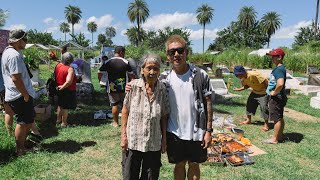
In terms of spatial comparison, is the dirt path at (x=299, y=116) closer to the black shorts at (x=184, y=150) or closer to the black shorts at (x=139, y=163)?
the black shorts at (x=184, y=150)

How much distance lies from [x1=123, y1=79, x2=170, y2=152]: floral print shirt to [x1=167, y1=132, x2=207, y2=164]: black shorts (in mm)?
166

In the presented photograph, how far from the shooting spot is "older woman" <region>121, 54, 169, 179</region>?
278 centimetres

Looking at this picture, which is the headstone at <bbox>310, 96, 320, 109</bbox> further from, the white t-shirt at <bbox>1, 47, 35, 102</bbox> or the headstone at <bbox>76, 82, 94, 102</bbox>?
the white t-shirt at <bbox>1, 47, 35, 102</bbox>

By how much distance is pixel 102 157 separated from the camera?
4.74 metres

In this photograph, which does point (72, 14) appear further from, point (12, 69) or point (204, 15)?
point (12, 69)

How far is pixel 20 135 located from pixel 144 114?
2598 millimetres

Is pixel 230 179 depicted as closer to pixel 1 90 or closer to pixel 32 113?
pixel 32 113

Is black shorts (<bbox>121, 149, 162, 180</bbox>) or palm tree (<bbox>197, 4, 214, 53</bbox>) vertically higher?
palm tree (<bbox>197, 4, 214, 53</bbox>)

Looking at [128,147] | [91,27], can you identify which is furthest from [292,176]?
[91,27]

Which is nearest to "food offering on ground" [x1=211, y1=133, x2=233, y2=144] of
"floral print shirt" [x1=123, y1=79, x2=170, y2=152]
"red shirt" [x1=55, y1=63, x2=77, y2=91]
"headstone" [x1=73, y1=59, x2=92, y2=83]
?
"floral print shirt" [x1=123, y1=79, x2=170, y2=152]

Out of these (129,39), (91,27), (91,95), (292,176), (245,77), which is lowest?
(292,176)

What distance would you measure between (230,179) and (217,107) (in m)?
5.19

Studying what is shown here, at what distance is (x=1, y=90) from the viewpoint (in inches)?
227

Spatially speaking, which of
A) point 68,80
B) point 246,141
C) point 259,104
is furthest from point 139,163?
point 259,104
